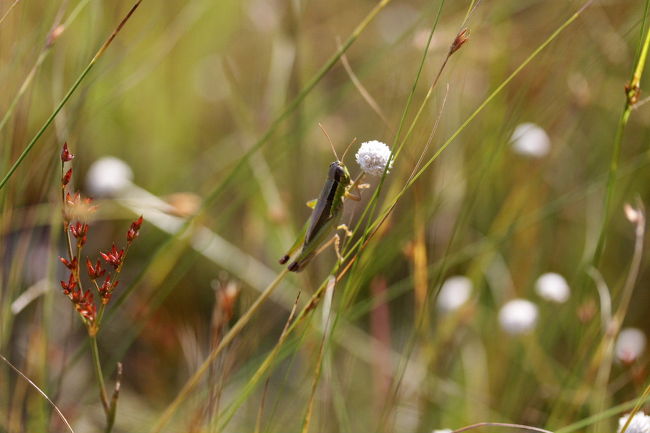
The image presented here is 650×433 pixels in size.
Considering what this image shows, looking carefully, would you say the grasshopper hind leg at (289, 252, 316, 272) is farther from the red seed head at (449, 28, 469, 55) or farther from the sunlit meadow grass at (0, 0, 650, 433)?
the red seed head at (449, 28, 469, 55)

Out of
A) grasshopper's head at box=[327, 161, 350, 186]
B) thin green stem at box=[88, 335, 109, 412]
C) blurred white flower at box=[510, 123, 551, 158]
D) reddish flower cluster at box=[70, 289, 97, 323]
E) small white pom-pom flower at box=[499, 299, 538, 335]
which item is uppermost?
blurred white flower at box=[510, 123, 551, 158]

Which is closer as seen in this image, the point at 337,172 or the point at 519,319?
the point at 337,172

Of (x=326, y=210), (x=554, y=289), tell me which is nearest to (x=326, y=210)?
(x=326, y=210)

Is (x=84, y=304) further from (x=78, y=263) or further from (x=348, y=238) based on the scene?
(x=348, y=238)

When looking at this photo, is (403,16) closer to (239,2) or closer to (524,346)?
(239,2)

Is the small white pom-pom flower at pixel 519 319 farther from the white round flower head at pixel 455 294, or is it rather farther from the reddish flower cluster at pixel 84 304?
the reddish flower cluster at pixel 84 304

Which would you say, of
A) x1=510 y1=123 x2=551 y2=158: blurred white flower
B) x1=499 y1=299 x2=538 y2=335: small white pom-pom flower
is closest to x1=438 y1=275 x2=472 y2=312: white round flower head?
x1=499 y1=299 x2=538 y2=335: small white pom-pom flower

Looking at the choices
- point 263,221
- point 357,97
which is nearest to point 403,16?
point 357,97

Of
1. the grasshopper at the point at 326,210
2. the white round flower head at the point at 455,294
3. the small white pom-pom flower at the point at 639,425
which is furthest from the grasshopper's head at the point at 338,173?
the white round flower head at the point at 455,294
